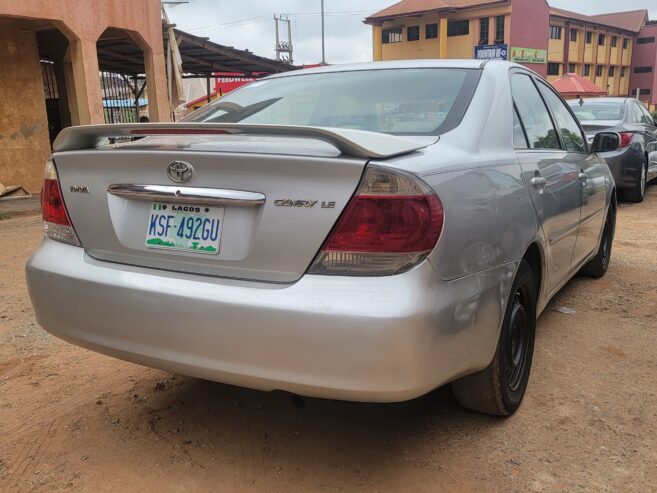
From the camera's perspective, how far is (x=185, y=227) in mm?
2039

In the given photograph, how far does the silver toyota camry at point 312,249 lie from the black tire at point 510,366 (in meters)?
0.01

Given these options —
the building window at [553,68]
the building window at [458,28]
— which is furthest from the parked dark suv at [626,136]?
the building window at [553,68]

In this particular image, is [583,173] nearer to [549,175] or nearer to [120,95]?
[549,175]

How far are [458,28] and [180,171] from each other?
39850mm

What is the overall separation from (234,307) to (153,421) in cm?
103

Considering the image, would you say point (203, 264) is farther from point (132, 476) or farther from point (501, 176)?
point (501, 176)

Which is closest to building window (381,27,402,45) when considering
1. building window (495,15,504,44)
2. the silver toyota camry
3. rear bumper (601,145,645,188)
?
building window (495,15,504,44)

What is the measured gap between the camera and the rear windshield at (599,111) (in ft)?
27.0

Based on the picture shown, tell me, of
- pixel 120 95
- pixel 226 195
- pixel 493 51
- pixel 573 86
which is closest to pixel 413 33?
pixel 120 95

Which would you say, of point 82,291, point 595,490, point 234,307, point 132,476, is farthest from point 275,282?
point 595,490

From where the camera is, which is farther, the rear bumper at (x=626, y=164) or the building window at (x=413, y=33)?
the building window at (x=413, y=33)

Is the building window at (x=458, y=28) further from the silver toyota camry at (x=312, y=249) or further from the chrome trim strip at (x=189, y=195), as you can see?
the chrome trim strip at (x=189, y=195)

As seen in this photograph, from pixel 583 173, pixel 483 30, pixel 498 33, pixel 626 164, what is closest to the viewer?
pixel 583 173

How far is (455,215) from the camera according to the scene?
1.92m
